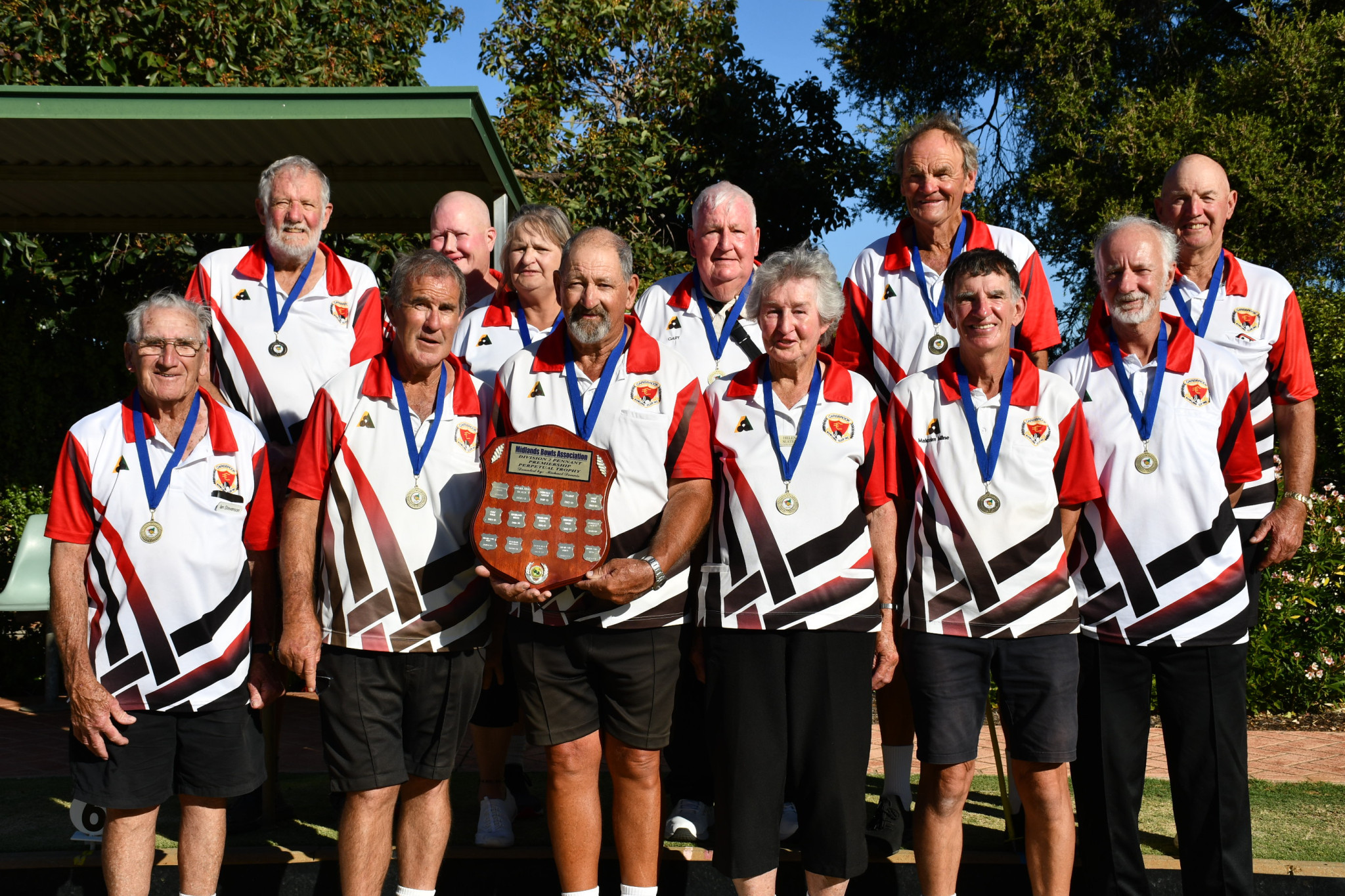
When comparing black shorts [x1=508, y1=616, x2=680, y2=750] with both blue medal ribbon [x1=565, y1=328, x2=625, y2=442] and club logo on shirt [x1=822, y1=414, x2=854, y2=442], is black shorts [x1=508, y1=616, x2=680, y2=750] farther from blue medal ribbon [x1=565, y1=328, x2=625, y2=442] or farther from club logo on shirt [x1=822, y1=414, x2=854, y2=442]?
club logo on shirt [x1=822, y1=414, x2=854, y2=442]

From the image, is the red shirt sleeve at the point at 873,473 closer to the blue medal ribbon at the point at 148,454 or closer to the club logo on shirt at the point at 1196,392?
the club logo on shirt at the point at 1196,392

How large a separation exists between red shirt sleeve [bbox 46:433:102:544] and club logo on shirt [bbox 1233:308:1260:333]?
3906 mm

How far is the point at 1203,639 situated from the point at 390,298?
2821mm

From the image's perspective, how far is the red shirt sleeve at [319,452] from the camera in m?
3.46

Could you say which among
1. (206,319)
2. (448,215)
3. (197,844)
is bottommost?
(197,844)

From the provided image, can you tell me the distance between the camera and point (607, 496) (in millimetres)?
3404

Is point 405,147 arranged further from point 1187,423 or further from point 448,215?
point 1187,423

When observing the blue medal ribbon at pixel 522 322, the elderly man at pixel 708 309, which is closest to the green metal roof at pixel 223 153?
the blue medal ribbon at pixel 522 322

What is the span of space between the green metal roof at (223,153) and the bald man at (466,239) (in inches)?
22.9

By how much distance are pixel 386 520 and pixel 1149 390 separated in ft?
8.07

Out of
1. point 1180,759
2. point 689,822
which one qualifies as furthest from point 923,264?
point 689,822

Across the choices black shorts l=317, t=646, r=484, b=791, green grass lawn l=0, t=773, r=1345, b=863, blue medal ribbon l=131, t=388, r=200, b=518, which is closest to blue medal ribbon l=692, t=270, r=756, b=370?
black shorts l=317, t=646, r=484, b=791

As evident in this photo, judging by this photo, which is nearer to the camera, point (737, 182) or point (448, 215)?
point (448, 215)

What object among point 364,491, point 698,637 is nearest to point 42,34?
point 364,491
